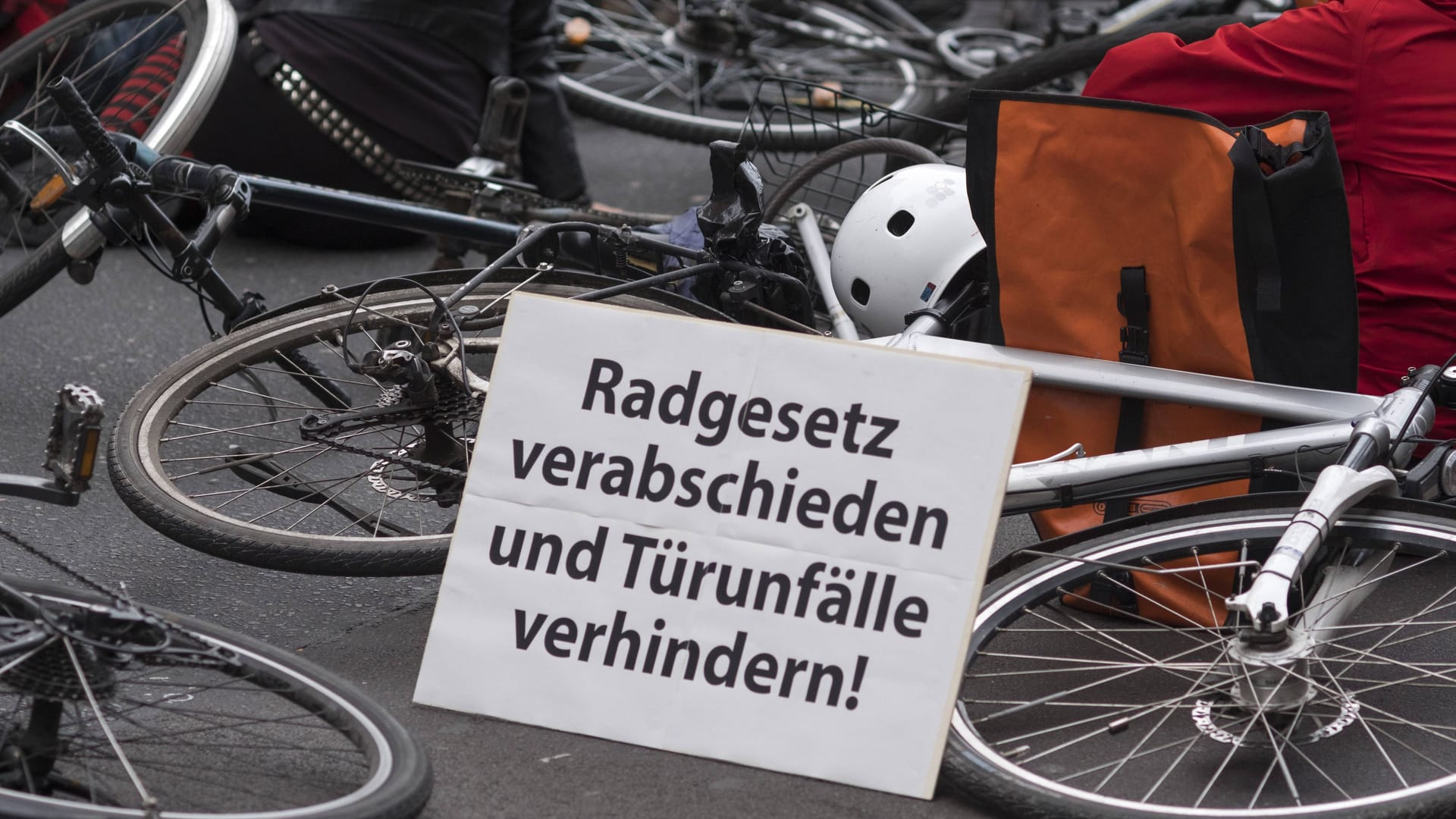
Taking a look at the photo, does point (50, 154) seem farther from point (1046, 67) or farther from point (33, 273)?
point (1046, 67)

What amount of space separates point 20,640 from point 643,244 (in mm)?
1425

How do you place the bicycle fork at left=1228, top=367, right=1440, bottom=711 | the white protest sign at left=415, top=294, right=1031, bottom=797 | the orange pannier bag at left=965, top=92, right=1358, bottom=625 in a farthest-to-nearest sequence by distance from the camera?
the orange pannier bag at left=965, top=92, right=1358, bottom=625 → the white protest sign at left=415, top=294, right=1031, bottom=797 → the bicycle fork at left=1228, top=367, right=1440, bottom=711

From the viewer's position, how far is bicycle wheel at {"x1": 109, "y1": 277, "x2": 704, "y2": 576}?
251cm

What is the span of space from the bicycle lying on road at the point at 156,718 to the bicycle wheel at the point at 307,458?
0.89 ft

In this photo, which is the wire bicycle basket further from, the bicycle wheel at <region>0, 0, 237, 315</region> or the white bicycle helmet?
the bicycle wheel at <region>0, 0, 237, 315</region>

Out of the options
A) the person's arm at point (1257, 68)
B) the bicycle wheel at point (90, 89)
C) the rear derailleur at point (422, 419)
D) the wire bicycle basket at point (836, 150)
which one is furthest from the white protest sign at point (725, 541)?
the bicycle wheel at point (90, 89)

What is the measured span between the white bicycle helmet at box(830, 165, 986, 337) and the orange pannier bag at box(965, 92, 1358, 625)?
14.8 inches

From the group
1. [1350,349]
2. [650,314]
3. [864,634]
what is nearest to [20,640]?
[650,314]

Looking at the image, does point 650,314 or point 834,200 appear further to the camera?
point 834,200

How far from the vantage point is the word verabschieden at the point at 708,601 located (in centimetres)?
219

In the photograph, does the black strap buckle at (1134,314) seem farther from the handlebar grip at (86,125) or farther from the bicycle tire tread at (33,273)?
the bicycle tire tread at (33,273)

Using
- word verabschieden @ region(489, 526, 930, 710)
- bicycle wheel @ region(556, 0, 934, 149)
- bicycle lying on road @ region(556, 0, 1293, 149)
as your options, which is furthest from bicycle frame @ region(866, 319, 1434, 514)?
bicycle wheel @ region(556, 0, 934, 149)

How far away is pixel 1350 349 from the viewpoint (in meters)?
2.47

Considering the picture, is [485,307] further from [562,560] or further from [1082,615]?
[1082,615]
